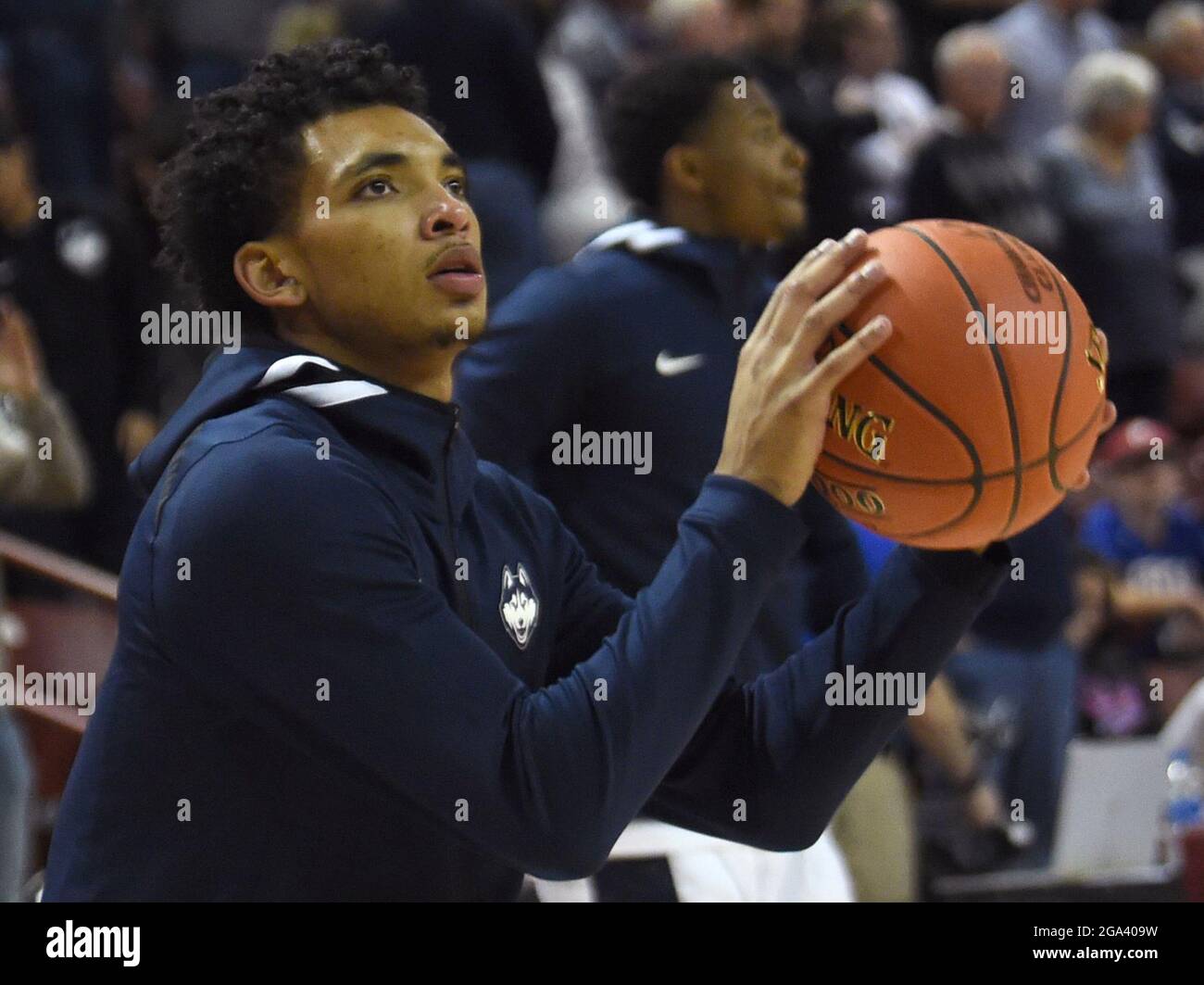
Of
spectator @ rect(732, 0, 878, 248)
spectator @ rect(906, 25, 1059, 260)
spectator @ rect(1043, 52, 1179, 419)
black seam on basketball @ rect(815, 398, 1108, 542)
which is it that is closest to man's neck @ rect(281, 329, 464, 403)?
black seam on basketball @ rect(815, 398, 1108, 542)

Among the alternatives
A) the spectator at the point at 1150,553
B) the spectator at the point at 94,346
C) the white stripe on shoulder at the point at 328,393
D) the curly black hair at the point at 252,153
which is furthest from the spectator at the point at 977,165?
the white stripe on shoulder at the point at 328,393

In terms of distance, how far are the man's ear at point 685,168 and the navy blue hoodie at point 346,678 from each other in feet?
6.42

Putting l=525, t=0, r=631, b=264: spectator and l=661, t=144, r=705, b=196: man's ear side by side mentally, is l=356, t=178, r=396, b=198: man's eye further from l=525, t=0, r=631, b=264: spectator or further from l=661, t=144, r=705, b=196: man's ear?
l=525, t=0, r=631, b=264: spectator

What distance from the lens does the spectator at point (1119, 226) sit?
7766 mm

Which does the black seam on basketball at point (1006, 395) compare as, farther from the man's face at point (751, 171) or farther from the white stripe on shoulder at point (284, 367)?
the man's face at point (751, 171)

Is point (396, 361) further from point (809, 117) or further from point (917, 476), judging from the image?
point (809, 117)

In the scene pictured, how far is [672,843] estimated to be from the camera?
3557 mm

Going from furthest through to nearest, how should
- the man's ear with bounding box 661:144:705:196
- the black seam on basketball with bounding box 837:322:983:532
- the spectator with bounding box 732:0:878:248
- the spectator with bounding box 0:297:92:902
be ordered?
the spectator with bounding box 732:0:878:248
the spectator with bounding box 0:297:92:902
the man's ear with bounding box 661:144:705:196
the black seam on basketball with bounding box 837:322:983:532

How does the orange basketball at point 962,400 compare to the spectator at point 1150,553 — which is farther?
the spectator at point 1150,553

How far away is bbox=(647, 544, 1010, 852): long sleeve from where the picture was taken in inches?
90.4

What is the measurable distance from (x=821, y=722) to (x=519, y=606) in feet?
1.26

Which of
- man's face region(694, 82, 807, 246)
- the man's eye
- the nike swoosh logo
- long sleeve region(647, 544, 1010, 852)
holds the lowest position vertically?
long sleeve region(647, 544, 1010, 852)

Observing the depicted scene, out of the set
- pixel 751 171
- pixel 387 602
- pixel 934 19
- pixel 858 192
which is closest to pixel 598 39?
pixel 858 192

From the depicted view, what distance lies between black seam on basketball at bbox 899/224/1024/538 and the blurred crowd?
244 cm
